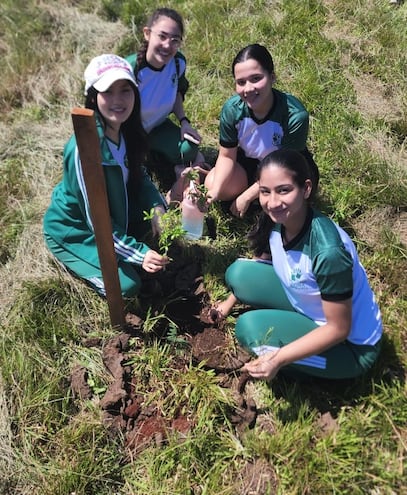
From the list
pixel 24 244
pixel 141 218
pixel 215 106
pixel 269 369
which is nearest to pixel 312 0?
pixel 215 106

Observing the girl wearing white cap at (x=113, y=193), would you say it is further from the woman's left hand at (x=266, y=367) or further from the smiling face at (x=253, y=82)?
the woman's left hand at (x=266, y=367)

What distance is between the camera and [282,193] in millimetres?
2061

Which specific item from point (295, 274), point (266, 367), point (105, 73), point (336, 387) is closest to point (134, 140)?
point (105, 73)

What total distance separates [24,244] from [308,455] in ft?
7.52

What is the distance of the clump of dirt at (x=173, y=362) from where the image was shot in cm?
237

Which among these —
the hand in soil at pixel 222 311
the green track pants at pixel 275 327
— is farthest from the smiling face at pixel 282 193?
the hand in soil at pixel 222 311

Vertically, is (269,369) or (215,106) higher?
(215,106)

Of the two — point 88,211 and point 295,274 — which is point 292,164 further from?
point 88,211

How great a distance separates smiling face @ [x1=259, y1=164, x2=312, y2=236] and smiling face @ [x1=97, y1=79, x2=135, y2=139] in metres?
0.87

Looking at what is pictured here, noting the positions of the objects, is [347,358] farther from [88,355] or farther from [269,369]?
[88,355]

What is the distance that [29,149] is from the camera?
4078 millimetres

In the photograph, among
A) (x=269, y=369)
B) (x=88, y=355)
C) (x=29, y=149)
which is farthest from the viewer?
(x=29, y=149)

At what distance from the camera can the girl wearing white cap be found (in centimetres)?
238

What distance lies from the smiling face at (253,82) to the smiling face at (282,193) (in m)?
0.88
